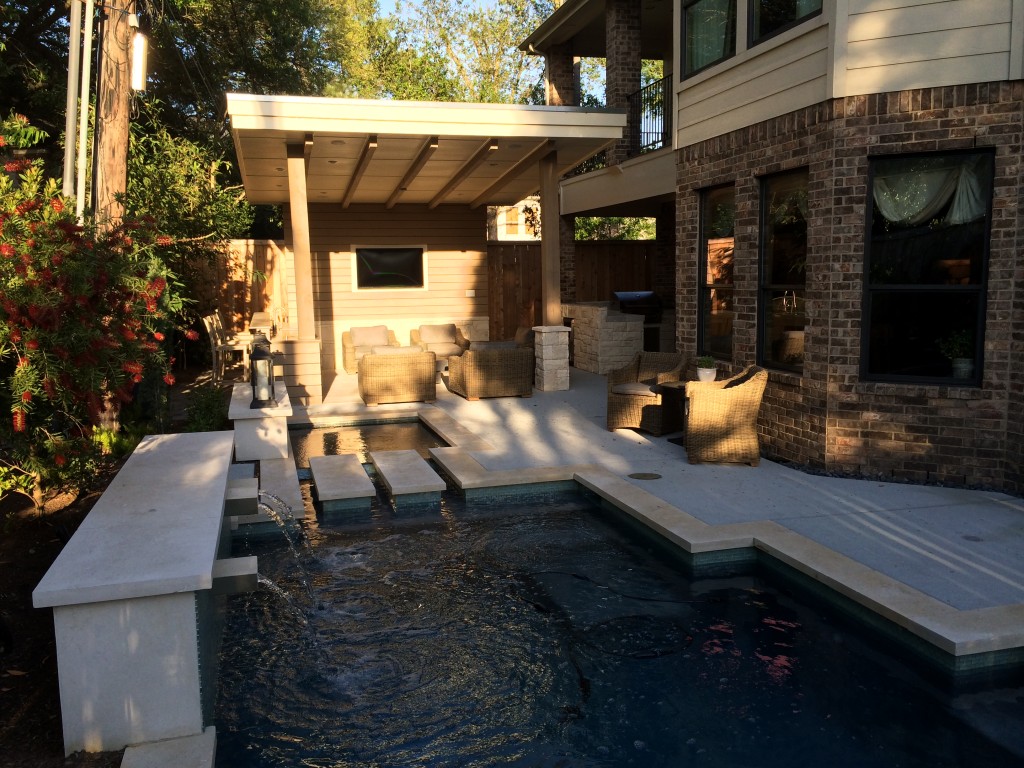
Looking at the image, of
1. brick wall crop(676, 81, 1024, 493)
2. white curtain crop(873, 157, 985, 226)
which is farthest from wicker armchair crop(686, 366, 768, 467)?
white curtain crop(873, 157, 985, 226)

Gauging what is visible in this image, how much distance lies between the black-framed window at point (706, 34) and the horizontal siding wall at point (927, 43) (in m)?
1.78

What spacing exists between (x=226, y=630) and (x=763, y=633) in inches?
106

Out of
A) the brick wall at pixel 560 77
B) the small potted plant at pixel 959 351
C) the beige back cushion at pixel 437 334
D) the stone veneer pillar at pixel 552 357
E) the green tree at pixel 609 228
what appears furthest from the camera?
the green tree at pixel 609 228

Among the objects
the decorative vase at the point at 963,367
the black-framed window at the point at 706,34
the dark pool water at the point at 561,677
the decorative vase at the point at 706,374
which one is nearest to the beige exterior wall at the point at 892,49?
the black-framed window at the point at 706,34

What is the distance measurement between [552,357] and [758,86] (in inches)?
183

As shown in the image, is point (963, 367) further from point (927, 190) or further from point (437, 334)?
point (437, 334)

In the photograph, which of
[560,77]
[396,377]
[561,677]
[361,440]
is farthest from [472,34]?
[561,677]

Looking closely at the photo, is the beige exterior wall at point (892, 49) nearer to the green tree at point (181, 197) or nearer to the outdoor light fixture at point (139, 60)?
the outdoor light fixture at point (139, 60)

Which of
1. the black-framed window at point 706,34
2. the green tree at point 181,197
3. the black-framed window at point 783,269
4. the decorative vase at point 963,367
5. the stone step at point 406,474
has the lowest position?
the stone step at point 406,474

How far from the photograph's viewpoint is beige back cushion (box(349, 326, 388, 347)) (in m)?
13.6

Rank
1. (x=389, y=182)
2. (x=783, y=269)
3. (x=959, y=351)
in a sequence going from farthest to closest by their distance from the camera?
(x=389, y=182)
(x=783, y=269)
(x=959, y=351)

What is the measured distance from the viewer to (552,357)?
1101 centimetres

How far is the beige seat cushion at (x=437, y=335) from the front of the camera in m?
14.1

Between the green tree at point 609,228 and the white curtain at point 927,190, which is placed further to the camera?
the green tree at point 609,228
